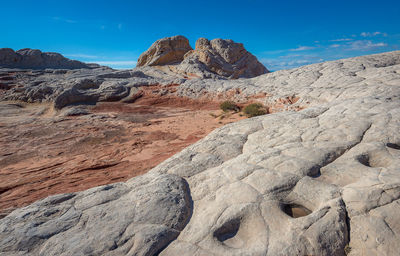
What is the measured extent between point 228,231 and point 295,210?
103 centimetres

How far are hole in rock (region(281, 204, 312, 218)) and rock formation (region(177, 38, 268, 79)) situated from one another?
2406 centimetres

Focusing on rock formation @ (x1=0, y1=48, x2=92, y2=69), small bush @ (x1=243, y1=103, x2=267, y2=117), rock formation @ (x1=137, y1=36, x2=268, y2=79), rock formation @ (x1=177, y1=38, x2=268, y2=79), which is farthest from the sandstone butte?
rock formation @ (x1=0, y1=48, x2=92, y2=69)

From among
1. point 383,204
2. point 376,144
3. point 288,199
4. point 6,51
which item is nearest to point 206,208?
point 288,199

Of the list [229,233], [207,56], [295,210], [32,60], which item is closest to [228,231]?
[229,233]

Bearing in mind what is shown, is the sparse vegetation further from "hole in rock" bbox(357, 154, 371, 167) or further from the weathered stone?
the weathered stone

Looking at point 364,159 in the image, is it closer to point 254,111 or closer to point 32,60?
point 254,111

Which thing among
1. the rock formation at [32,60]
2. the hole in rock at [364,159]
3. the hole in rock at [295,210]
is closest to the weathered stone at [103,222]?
the hole in rock at [295,210]

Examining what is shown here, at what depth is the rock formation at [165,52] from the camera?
1280 inches

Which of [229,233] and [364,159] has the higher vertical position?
[364,159]

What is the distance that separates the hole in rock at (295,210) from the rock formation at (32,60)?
1703 inches

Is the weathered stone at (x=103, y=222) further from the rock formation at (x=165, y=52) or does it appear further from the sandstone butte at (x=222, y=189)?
the rock formation at (x=165, y=52)

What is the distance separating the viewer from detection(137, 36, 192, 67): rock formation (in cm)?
3250

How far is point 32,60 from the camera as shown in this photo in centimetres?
3481

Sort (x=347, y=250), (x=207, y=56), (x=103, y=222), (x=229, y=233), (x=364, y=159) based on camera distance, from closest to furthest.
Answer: (x=347, y=250) < (x=229, y=233) < (x=103, y=222) < (x=364, y=159) < (x=207, y=56)
